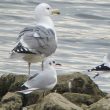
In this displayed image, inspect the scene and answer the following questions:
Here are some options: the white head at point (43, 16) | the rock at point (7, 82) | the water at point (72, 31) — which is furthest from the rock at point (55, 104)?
the water at point (72, 31)

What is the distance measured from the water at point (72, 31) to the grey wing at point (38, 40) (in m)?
1.98

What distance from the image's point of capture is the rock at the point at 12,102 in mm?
8086

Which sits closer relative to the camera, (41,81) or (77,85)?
(41,81)

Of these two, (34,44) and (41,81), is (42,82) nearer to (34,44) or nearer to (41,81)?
(41,81)

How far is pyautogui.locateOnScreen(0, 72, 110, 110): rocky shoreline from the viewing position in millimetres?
7605

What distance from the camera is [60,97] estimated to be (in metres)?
7.79

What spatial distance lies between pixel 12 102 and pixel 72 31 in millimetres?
8910

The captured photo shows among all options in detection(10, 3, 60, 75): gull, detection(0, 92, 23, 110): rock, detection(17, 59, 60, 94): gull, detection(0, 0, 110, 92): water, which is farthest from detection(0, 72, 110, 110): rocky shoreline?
detection(0, 0, 110, 92): water

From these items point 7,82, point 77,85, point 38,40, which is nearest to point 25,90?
point 77,85

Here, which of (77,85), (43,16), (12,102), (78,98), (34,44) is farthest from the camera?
(43,16)

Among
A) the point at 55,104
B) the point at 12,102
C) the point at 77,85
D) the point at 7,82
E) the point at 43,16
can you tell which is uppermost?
the point at 43,16

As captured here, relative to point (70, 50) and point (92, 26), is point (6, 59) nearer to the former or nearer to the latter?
point (70, 50)

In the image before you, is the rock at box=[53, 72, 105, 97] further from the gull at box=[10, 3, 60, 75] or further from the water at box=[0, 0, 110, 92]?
the water at box=[0, 0, 110, 92]

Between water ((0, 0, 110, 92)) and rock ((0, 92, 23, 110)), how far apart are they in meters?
3.41
